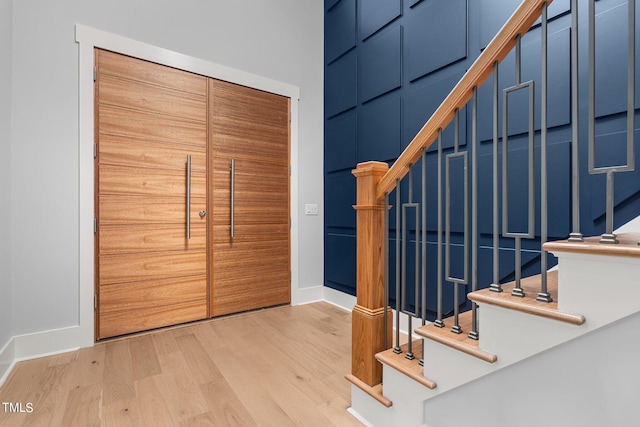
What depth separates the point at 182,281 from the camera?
2424 millimetres

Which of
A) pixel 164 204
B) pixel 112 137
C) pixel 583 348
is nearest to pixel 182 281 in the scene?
pixel 164 204

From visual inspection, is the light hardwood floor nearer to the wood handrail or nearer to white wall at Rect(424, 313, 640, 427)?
white wall at Rect(424, 313, 640, 427)

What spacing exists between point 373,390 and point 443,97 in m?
1.82

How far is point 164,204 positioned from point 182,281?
0.62 m

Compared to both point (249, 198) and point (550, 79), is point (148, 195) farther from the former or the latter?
point (550, 79)

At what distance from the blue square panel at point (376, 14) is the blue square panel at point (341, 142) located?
2.33 ft

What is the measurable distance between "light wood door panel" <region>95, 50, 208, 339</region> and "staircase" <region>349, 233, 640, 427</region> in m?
1.93

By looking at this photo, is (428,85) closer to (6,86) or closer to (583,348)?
(583,348)

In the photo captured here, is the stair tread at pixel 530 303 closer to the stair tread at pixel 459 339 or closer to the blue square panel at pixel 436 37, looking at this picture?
Answer: the stair tread at pixel 459 339

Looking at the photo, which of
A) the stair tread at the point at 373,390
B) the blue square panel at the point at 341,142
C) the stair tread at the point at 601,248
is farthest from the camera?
the blue square panel at the point at 341,142

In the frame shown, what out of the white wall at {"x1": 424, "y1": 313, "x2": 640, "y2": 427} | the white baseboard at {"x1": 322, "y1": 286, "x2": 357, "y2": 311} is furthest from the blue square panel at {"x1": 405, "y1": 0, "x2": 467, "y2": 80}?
the white baseboard at {"x1": 322, "y1": 286, "x2": 357, "y2": 311}

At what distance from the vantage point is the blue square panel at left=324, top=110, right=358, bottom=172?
2842 millimetres

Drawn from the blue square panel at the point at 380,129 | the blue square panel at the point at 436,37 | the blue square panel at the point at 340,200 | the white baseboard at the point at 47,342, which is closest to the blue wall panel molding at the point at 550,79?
the blue square panel at the point at 436,37

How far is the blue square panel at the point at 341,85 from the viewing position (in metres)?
2.85
